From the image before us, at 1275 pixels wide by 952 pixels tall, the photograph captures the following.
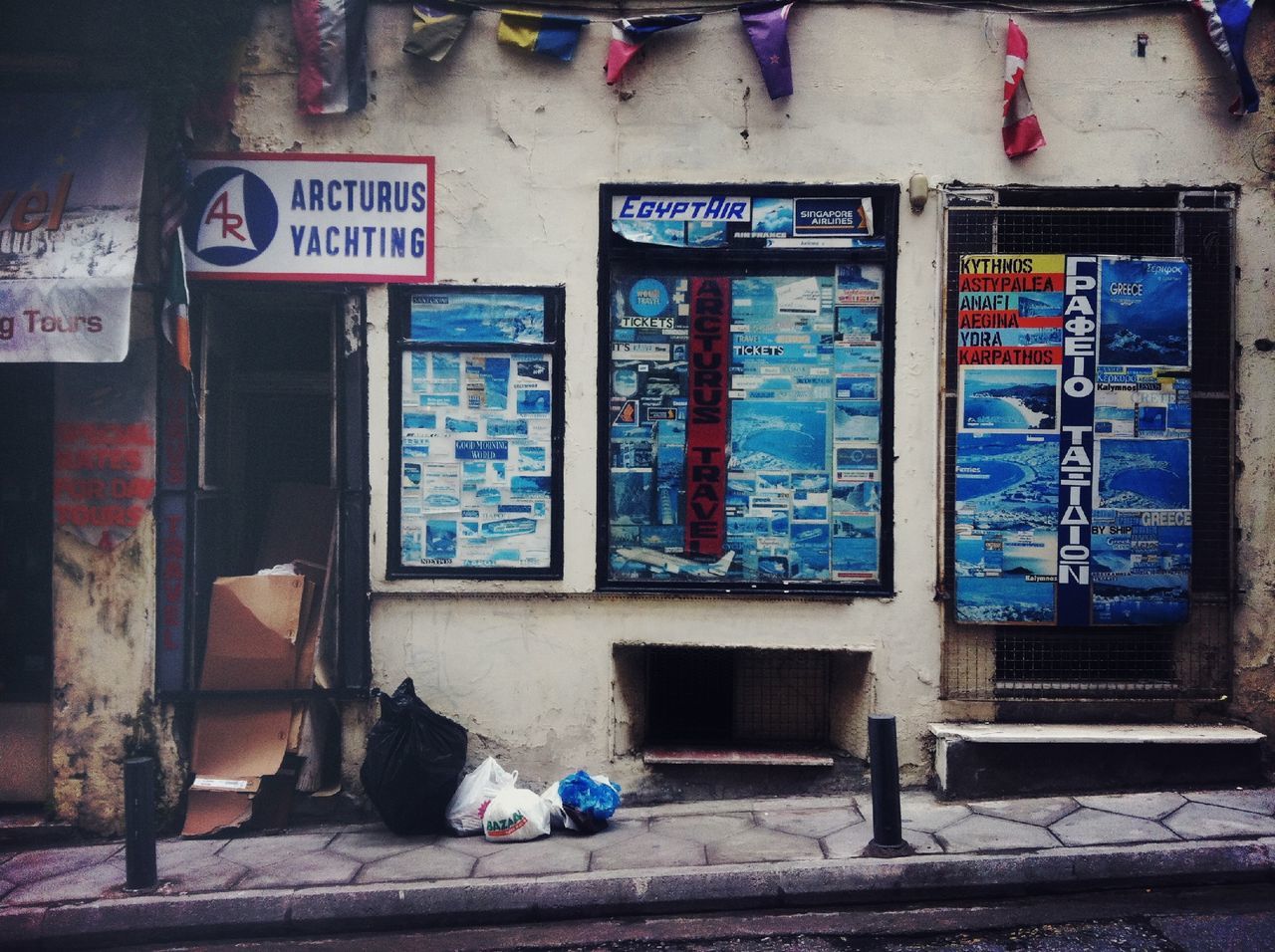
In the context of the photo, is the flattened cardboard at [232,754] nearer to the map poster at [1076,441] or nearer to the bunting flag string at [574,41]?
the bunting flag string at [574,41]

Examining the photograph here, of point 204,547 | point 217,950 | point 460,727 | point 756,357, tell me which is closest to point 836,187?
point 756,357

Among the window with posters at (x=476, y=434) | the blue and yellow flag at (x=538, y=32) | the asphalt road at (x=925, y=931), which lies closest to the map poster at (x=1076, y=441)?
the asphalt road at (x=925, y=931)

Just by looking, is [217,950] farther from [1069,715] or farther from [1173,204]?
A: [1173,204]

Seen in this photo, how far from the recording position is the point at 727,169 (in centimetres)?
633

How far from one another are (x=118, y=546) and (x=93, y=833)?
1.76 meters

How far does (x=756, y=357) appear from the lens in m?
6.41

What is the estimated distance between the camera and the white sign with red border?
20.7ft

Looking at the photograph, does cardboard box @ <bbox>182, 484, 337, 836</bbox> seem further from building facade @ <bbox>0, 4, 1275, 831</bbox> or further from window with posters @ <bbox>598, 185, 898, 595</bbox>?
window with posters @ <bbox>598, 185, 898, 595</bbox>

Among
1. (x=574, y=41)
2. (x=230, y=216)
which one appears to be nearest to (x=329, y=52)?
(x=230, y=216)

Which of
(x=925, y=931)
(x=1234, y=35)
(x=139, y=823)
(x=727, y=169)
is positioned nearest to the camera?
(x=925, y=931)

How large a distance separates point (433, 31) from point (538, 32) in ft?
2.11

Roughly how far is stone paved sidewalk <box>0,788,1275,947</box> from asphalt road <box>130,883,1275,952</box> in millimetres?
127

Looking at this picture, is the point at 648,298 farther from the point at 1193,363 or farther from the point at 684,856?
the point at 1193,363

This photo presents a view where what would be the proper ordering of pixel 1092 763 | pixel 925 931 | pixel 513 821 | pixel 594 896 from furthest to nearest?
pixel 1092 763, pixel 513 821, pixel 594 896, pixel 925 931
